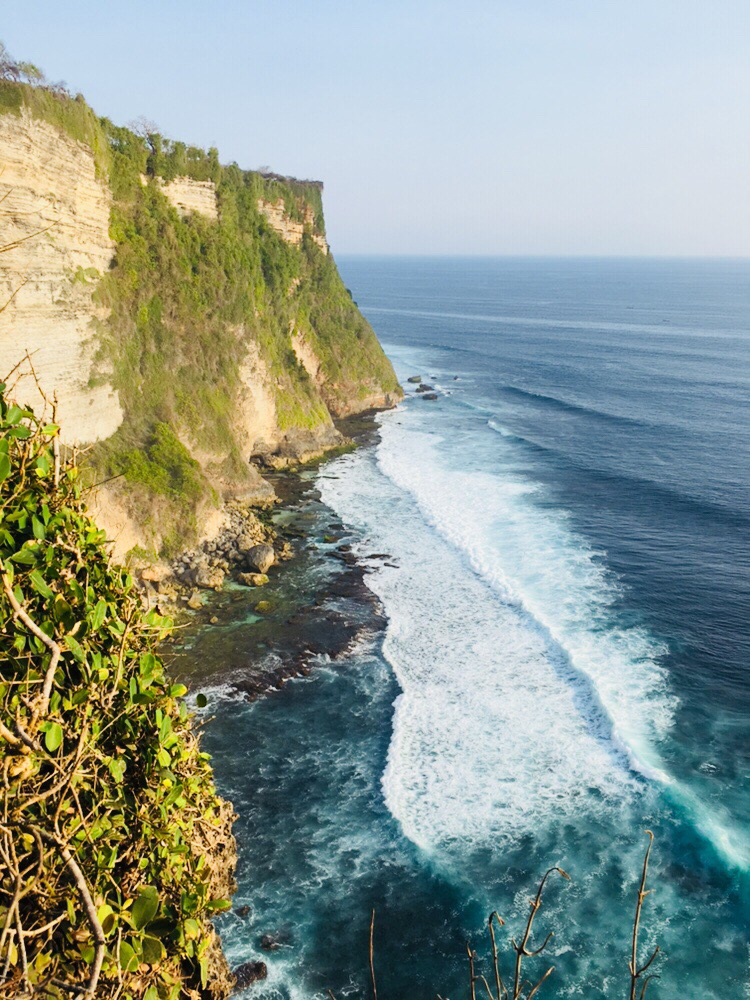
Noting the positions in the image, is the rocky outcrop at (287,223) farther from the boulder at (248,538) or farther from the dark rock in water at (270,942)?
the dark rock in water at (270,942)

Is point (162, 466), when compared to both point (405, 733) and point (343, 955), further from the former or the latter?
point (343, 955)

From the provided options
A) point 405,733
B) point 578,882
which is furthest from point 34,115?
point 578,882

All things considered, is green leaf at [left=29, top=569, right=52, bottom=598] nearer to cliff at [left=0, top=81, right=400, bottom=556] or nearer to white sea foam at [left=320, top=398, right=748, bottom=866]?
cliff at [left=0, top=81, right=400, bottom=556]

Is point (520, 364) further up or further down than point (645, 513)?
further up

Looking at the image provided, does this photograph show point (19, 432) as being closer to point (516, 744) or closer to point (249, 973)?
point (249, 973)

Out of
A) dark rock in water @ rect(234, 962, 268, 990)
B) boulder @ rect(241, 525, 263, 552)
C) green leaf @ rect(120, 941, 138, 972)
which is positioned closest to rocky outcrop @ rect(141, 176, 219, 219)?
boulder @ rect(241, 525, 263, 552)

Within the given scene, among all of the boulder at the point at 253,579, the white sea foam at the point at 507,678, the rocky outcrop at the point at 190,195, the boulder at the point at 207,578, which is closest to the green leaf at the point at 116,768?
the white sea foam at the point at 507,678
